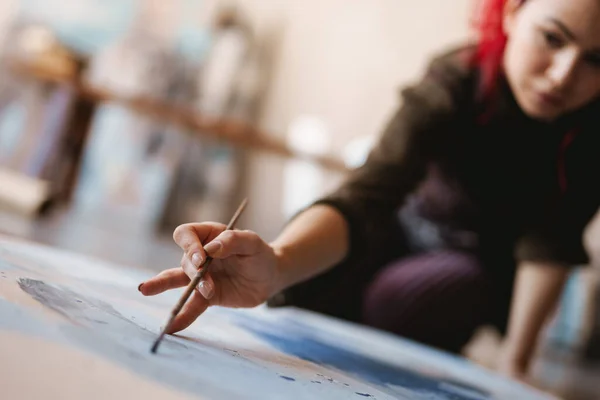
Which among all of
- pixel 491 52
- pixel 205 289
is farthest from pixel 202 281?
pixel 491 52

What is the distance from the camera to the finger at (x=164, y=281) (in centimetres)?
42

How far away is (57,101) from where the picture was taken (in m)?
1.89

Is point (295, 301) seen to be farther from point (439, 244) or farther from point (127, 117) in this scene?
point (127, 117)

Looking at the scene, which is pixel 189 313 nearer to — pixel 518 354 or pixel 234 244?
pixel 234 244

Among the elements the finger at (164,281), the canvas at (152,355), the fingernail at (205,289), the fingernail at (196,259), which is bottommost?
the canvas at (152,355)

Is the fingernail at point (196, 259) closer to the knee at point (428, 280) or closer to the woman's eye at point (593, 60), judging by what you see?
the woman's eye at point (593, 60)

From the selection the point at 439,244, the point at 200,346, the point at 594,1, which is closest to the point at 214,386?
the point at 200,346

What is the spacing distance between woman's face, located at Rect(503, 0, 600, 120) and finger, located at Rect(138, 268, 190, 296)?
468 millimetres

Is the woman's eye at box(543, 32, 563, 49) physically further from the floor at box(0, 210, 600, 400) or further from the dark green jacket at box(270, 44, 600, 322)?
the floor at box(0, 210, 600, 400)

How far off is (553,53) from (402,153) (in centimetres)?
21

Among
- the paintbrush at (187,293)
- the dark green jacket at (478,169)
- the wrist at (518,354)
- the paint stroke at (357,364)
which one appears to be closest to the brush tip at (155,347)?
the paintbrush at (187,293)

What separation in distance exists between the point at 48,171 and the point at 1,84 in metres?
0.34

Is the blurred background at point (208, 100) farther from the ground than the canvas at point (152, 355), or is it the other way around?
the blurred background at point (208, 100)

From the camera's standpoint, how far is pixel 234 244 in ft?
1.40
